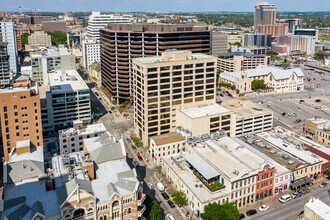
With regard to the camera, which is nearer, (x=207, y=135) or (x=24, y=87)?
(x=24, y=87)

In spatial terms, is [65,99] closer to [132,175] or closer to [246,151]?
[132,175]

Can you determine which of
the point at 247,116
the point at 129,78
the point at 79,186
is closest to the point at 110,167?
the point at 79,186

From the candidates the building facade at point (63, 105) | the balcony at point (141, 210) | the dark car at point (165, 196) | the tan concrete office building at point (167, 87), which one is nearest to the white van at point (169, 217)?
the balcony at point (141, 210)

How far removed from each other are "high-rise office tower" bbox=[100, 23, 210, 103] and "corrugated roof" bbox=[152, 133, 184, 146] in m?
62.7

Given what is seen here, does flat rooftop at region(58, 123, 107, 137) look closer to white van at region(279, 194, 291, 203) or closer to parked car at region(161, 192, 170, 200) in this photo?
parked car at region(161, 192, 170, 200)

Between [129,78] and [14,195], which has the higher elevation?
[129,78]

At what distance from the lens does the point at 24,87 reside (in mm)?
110750

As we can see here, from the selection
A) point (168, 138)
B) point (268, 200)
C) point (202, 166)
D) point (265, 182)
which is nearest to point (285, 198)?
point (268, 200)

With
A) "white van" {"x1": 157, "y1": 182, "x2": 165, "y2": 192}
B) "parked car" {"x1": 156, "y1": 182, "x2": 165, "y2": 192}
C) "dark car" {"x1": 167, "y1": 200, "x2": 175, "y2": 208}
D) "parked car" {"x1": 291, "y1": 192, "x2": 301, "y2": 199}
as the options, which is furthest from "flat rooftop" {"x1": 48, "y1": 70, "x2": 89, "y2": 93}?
"parked car" {"x1": 291, "y1": 192, "x2": 301, "y2": 199}

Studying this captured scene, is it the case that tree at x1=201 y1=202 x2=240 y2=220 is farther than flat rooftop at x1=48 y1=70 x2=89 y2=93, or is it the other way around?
flat rooftop at x1=48 y1=70 x2=89 y2=93

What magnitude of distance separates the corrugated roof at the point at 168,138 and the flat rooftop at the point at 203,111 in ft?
32.5

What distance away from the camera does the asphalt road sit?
93.2 meters

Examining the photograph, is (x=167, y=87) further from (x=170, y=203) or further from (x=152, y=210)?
(x=152, y=210)

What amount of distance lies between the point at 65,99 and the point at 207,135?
75.3m
